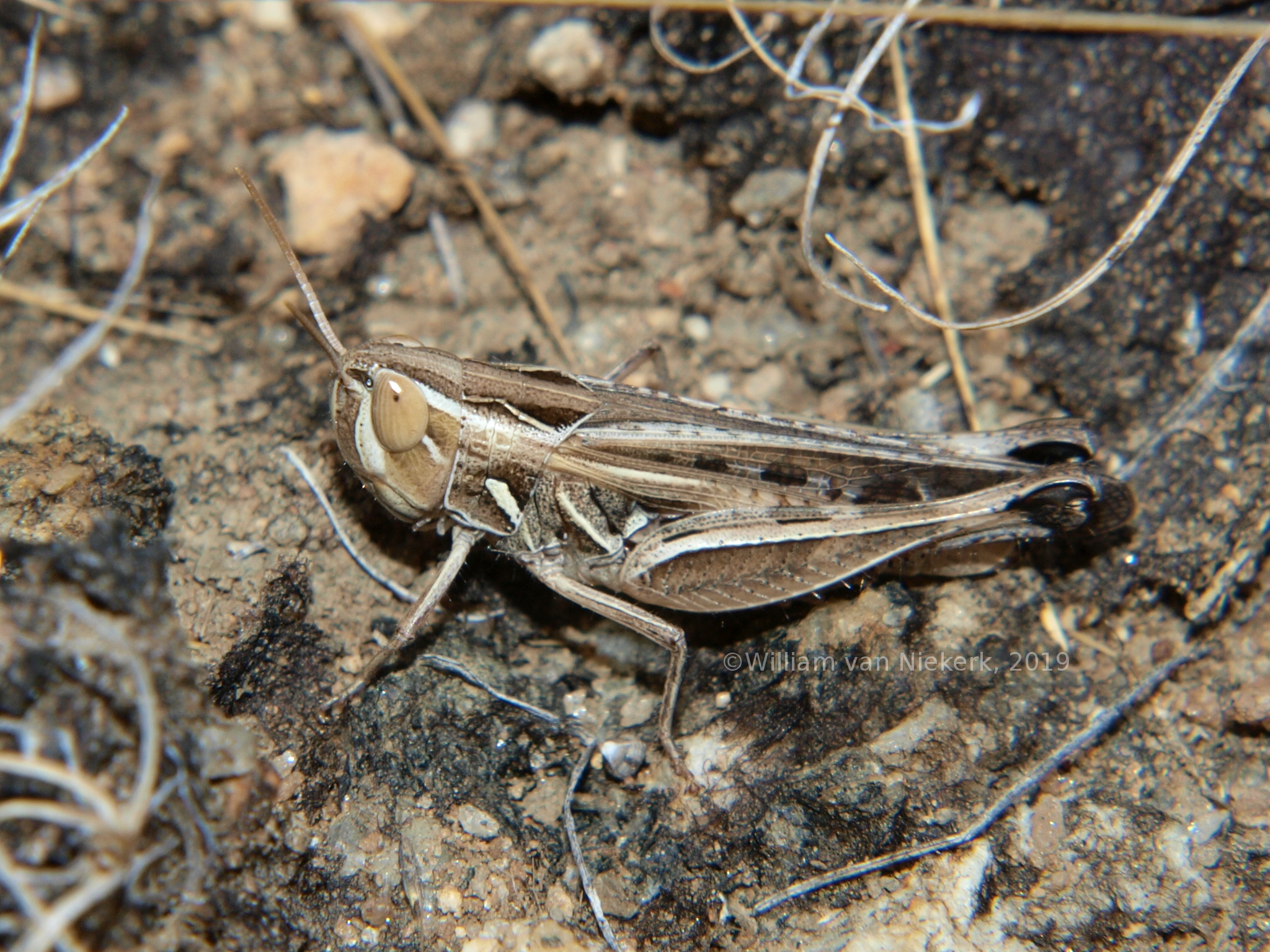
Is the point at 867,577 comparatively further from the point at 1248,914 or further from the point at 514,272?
the point at 514,272

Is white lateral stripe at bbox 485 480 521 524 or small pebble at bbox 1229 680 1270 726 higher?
white lateral stripe at bbox 485 480 521 524

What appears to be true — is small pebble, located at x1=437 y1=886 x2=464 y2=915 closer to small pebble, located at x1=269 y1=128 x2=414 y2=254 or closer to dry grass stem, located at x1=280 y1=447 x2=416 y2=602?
dry grass stem, located at x1=280 y1=447 x2=416 y2=602

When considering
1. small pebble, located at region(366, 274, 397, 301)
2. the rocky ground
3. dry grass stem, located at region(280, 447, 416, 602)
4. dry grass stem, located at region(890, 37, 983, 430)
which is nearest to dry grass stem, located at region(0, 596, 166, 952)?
the rocky ground

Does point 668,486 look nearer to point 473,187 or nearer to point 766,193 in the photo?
point 766,193

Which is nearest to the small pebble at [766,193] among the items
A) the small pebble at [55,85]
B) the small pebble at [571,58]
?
the small pebble at [571,58]

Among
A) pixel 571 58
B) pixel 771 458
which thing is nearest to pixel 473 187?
pixel 571 58

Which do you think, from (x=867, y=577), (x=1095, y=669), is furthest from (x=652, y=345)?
(x=1095, y=669)

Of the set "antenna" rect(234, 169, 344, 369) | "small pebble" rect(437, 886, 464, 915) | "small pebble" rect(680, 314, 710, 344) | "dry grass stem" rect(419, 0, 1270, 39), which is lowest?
"small pebble" rect(437, 886, 464, 915)

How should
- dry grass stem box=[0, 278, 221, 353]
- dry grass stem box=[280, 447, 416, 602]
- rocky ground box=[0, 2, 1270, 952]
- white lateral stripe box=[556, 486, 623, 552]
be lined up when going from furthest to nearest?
1. dry grass stem box=[0, 278, 221, 353]
2. dry grass stem box=[280, 447, 416, 602]
3. white lateral stripe box=[556, 486, 623, 552]
4. rocky ground box=[0, 2, 1270, 952]
